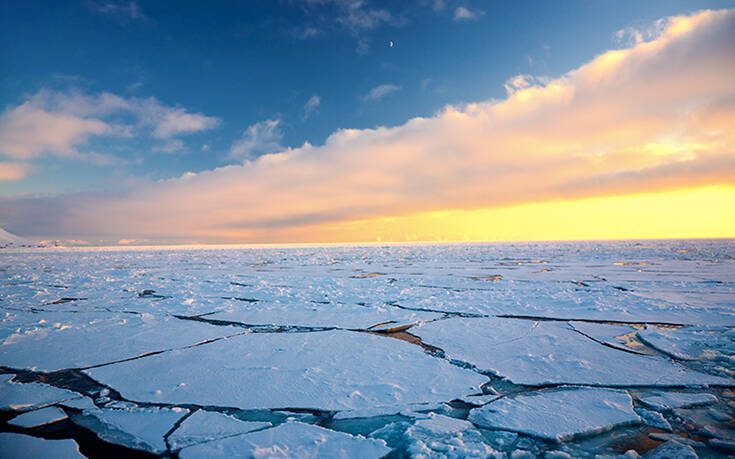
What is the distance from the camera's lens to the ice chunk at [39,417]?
5.82 feet

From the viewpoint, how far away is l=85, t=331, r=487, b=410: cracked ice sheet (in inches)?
80.7

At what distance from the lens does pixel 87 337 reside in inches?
133

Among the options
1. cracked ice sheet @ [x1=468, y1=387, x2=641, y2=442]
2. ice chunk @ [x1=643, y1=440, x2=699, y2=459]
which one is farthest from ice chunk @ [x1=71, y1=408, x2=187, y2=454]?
ice chunk @ [x1=643, y1=440, x2=699, y2=459]

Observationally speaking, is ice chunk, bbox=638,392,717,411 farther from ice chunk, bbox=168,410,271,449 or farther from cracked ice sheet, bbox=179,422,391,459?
ice chunk, bbox=168,410,271,449

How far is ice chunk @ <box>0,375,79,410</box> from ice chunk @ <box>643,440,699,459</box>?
3.06 m

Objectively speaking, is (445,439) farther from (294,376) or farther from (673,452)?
(294,376)

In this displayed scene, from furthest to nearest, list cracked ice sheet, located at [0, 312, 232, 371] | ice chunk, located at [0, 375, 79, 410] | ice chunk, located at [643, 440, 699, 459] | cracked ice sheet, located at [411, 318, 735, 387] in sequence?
cracked ice sheet, located at [0, 312, 232, 371], cracked ice sheet, located at [411, 318, 735, 387], ice chunk, located at [0, 375, 79, 410], ice chunk, located at [643, 440, 699, 459]

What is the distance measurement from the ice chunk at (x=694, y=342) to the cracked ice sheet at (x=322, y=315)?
6.77 ft

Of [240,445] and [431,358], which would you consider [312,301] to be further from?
[240,445]

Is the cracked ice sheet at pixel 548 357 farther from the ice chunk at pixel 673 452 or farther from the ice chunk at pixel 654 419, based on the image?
the ice chunk at pixel 673 452

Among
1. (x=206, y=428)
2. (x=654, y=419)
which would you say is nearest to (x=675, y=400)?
(x=654, y=419)

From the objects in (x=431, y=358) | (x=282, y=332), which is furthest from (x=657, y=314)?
(x=282, y=332)

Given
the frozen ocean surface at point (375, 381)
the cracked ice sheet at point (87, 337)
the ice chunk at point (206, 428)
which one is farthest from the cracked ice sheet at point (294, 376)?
the cracked ice sheet at point (87, 337)

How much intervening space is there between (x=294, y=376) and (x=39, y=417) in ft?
Result: 4.43
